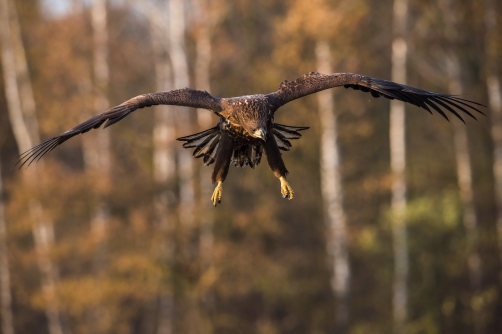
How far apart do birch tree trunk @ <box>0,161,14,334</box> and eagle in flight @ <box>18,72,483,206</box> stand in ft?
40.3

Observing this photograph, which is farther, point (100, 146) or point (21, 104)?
point (100, 146)

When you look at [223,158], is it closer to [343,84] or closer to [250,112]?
[250,112]

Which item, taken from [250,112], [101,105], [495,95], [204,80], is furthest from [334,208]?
[250,112]

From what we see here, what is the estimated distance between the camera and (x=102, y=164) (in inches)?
903

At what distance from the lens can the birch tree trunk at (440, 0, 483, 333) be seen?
18.1m

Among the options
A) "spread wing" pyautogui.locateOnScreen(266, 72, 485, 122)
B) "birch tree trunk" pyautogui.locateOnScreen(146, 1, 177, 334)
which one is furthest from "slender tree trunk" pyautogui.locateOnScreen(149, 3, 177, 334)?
"spread wing" pyautogui.locateOnScreen(266, 72, 485, 122)

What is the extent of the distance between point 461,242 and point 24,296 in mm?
9488

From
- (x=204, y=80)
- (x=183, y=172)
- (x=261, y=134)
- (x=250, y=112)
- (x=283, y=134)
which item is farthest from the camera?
(x=183, y=172)

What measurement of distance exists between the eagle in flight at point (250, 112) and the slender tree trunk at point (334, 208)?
9110 millimetres

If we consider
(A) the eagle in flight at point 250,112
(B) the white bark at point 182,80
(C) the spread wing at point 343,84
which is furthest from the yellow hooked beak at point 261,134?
(B) the white bark at point 182,80

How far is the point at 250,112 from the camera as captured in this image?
27.9 feet

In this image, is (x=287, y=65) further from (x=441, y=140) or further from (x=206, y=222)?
(x=441, y=140)

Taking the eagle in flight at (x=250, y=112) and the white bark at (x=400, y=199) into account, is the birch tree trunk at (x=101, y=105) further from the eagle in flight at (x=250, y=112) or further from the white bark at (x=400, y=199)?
the eagle in flight at (x=250, y=112)

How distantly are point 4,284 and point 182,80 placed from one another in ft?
20.7
